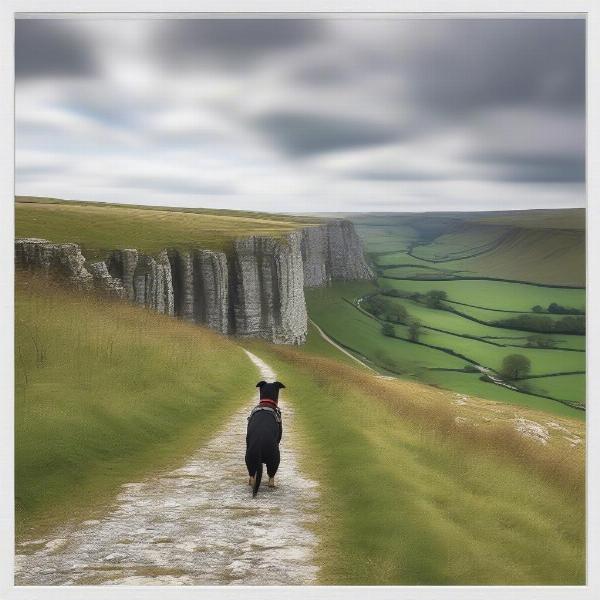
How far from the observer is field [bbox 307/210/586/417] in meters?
26.2

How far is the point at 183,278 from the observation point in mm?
40188

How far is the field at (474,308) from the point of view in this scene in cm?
2616

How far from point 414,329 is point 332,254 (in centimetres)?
1293

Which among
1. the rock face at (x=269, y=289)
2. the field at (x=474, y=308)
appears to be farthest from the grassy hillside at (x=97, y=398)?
the rock face at (x=269, y=289)

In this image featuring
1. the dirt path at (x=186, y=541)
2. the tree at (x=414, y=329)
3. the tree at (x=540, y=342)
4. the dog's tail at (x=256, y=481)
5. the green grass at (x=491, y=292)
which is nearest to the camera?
the dirt path at (x=186, y=541)

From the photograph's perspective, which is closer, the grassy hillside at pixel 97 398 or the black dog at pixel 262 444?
the black dog at pixel 262 444

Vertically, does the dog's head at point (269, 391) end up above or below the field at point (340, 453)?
above

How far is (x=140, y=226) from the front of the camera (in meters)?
46.8

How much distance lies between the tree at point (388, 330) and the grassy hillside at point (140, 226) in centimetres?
1398

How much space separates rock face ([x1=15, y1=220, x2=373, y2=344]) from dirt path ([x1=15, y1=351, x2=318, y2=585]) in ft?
71.7

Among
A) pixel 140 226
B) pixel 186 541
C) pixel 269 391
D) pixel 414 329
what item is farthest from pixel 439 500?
pixel 140 226

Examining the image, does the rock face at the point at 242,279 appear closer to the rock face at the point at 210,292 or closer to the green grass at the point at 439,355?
the rock face at the point at 210,292

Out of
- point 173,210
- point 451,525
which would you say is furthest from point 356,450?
point 173,210

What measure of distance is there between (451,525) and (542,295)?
772 inches
